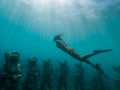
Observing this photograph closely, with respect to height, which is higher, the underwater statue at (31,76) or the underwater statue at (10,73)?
the underwater statue at (31,76)

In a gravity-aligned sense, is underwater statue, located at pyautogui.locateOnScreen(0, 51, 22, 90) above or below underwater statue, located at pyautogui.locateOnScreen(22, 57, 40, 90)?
below

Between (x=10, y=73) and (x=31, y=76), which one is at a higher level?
(x=31, y=76)

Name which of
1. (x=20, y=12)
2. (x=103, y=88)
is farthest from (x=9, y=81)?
(x=20, y=12)

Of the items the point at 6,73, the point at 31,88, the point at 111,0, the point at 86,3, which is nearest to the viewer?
the point at 6,73

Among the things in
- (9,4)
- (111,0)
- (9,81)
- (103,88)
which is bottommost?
(9,81)

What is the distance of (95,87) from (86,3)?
19.0 m

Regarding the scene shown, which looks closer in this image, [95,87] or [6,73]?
[6,73]

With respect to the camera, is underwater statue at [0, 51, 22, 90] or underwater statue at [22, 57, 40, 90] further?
underwater statue at [22, 57, 40, 90]

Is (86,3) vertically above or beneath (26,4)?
beneath

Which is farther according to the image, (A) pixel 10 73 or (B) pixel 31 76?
(B) pixel 31 76

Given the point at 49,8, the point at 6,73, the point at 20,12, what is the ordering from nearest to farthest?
the point at 6,73 < the point at 49,8 < the point at 20,12

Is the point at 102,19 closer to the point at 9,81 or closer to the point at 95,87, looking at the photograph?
the point at 95,87

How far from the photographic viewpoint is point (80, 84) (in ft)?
58.8

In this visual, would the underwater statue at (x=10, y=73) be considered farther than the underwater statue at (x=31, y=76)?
No
